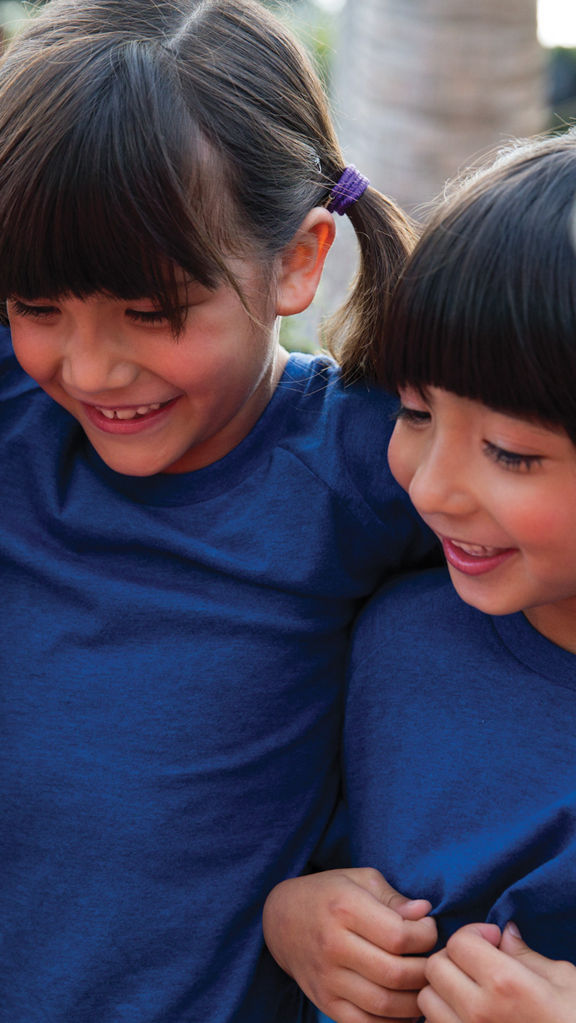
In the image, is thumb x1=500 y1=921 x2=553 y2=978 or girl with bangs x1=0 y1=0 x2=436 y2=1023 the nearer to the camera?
thumb x1=500 y1=921 x2=553 y2=978

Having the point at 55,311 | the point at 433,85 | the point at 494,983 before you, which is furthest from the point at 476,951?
the point at 433,85

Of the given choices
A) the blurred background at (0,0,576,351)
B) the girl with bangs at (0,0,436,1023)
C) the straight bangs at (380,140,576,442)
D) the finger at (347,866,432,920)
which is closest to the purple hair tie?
the girl with bangs at (0,0,436,1023)

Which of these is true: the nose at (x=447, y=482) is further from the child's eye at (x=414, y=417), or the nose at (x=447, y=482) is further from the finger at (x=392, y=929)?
the finger at (x=392, y=929)

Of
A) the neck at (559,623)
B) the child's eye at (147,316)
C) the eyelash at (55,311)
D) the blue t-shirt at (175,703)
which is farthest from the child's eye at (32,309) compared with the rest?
the neck at (559,623)

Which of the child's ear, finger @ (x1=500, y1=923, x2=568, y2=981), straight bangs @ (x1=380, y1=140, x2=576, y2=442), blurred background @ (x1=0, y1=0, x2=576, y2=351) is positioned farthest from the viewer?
blurred background @ (x1=0, y1=0, x2=576, y2=351)

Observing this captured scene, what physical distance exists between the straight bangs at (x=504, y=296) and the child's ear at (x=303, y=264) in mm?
344

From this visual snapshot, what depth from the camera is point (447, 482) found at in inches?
59.7

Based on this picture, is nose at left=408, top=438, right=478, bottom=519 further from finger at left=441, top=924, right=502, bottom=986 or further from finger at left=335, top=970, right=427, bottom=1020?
finger at left=335, top=970, right=427, bottom=1020

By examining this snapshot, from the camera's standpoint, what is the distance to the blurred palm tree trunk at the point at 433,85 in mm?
3799

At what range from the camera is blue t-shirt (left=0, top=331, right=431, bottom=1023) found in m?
1.83

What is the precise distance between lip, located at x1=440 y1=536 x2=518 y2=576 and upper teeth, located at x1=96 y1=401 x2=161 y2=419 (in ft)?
1.58

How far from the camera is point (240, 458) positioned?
75.0 inches

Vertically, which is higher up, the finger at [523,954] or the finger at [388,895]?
the finger at [523,954]

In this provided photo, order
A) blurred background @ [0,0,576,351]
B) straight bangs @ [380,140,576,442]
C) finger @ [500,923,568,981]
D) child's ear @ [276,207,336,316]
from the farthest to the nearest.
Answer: blurred background @ [0,0,576,351]
child's ear @ [276,207,336,316]
finger @ [500,923,568,981]
straight bangs @ [380,140,576,442]
